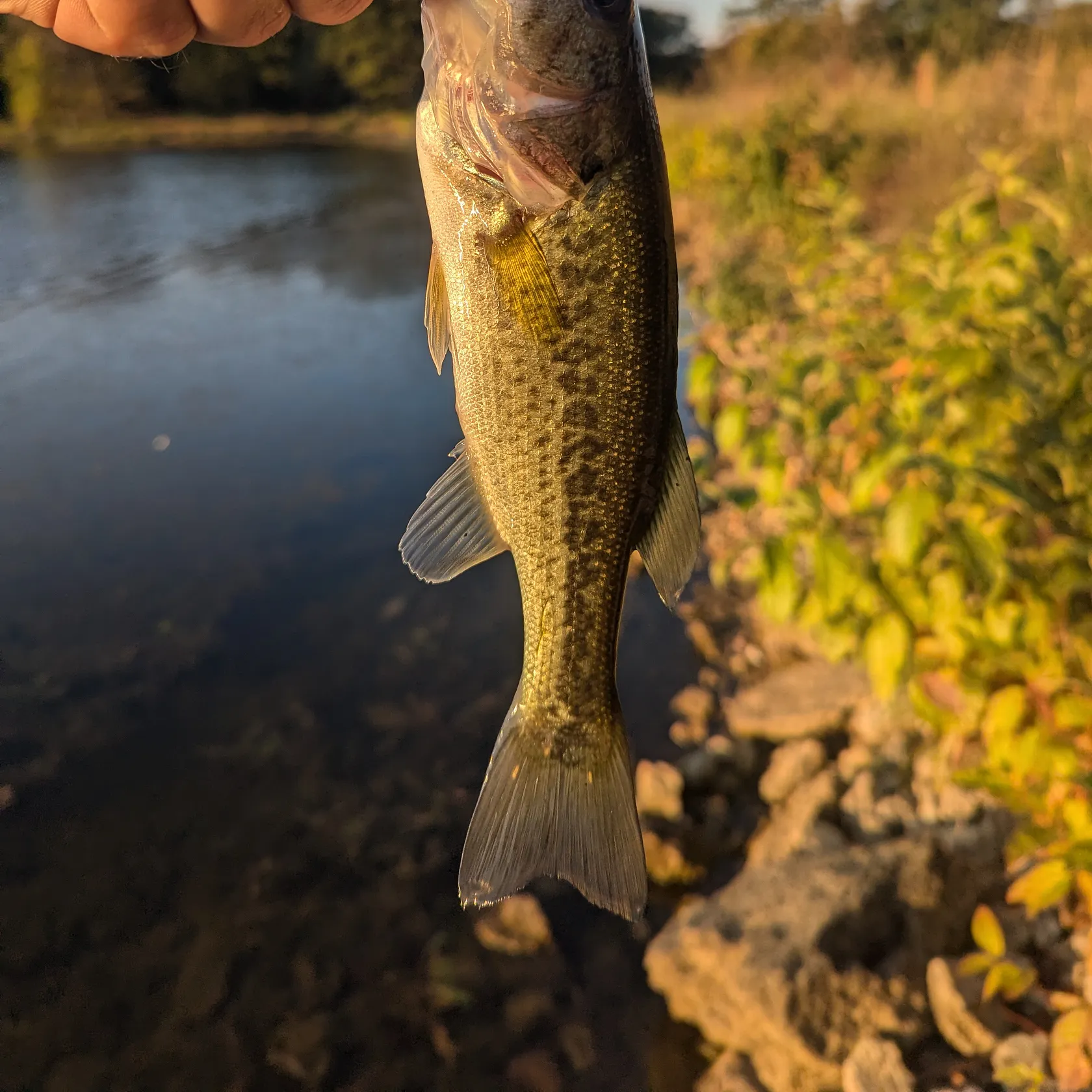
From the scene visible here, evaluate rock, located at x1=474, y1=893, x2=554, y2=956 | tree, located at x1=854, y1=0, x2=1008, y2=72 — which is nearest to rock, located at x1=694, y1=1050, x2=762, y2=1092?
rock, located at x1=474, y1=893, x2=554, y2=956

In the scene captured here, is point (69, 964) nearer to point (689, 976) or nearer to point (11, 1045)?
point (11, 1045)

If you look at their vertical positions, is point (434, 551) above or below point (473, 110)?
below

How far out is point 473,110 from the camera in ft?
4.92

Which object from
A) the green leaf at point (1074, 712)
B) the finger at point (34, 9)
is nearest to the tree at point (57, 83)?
the finger at point (34, 9)

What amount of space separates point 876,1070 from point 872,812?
1137 mm

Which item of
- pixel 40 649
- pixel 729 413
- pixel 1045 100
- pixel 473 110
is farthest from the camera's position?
pixel 1045 100

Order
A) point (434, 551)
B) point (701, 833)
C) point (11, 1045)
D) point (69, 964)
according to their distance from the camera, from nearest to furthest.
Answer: point (434, 551) → point (11, 1045) → point (69, 964) → point (701, 833)

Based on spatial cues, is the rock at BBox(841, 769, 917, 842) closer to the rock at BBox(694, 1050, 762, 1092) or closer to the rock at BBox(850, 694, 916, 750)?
the rock at BBox(850, 694, 916, 750)

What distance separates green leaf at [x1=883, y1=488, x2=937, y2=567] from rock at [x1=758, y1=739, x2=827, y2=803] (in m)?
1.74

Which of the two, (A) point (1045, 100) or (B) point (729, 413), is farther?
(A) point (1045, 100)

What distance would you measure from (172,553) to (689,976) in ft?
16.0

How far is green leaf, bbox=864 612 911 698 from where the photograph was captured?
9.68ft

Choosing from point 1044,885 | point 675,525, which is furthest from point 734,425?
point 1044,885

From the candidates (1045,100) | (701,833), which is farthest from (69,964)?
(1045,100)
